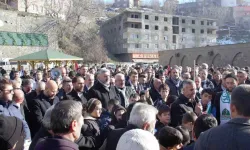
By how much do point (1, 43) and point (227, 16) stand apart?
93.1 meters

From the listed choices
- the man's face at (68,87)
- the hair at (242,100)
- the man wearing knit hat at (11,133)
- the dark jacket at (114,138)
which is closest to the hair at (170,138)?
the dark jacket at (114,138)

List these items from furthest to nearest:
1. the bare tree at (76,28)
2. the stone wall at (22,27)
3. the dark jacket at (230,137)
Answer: the bare tree at (76,28)
the stone wall at (22,27)
the dark jacket at (230,137)

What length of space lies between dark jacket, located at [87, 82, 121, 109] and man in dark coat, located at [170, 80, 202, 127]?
1587mm

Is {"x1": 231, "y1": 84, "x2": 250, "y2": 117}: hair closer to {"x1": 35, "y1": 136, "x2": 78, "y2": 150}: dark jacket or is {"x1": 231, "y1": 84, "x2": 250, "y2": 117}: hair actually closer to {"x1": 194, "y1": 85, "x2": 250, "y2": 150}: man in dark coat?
{"x1": 194, "y1": 85, "x2": 250, "y2": 150}: man in dark coat

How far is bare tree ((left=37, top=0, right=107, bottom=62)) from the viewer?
164ft

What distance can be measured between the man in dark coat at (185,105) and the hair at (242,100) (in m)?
2.58

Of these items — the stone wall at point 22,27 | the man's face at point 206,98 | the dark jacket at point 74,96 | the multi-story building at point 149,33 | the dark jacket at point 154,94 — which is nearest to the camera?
the man's face at point 206,98

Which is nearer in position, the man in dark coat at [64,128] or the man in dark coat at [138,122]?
the man in dark coat at [64,128]

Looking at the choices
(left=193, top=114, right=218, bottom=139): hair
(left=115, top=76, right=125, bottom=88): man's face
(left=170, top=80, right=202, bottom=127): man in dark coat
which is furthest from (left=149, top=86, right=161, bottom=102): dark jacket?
(left=193, top=114, right=218, bottom=139): hair

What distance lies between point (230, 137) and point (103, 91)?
167 inches

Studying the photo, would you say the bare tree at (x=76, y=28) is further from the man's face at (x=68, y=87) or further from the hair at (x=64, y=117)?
the hair at (x=64, y=117)

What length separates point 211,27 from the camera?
70.1 meters

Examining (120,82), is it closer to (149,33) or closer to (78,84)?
(78,84)

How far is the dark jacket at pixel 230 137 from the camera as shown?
2.27m
